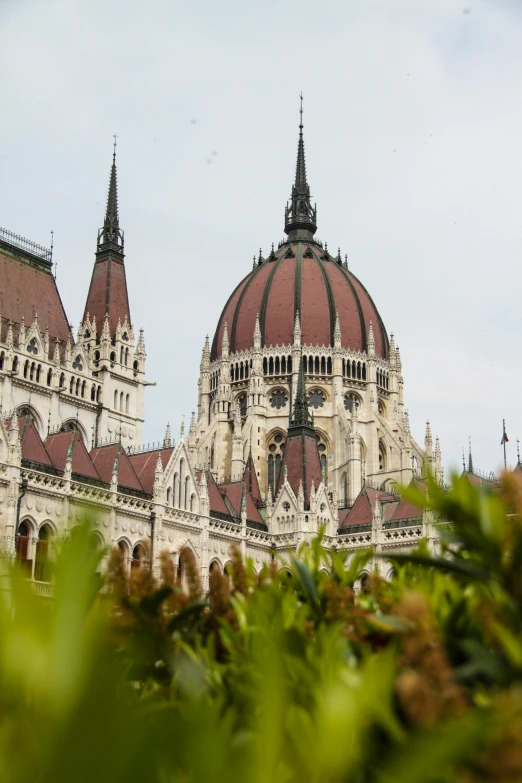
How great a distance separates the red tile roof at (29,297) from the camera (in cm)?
5028

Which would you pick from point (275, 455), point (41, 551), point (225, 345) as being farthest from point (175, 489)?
point (225, 345)

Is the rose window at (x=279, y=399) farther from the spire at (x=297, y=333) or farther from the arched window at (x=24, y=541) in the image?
the arched window at (x=24, y=541)

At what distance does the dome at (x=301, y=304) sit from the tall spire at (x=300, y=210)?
560 centimetres

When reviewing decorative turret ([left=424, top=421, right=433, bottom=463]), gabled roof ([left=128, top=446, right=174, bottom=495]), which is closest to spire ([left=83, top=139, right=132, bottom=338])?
gabled roof ([left=128, top=446, right=174, bottom=495])

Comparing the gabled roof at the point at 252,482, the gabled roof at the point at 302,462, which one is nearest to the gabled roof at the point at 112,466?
the gabled roof at the point at 302,462

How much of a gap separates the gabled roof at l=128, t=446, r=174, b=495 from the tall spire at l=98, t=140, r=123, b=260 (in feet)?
57.8

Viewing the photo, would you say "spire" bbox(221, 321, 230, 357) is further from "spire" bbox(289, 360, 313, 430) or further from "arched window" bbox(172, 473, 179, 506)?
"arched window" bbox(172, 473, 179, 506)

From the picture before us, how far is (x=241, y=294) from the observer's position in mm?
81312

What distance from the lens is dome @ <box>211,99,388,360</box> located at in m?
77.1

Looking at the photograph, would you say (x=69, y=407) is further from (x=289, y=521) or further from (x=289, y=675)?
(x=289, y=675)

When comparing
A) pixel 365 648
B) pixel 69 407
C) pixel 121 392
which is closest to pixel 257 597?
pixel 365 648

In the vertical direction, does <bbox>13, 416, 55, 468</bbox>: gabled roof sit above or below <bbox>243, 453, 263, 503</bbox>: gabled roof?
below

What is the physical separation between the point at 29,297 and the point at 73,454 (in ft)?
44.2

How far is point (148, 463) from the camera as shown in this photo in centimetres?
4694
